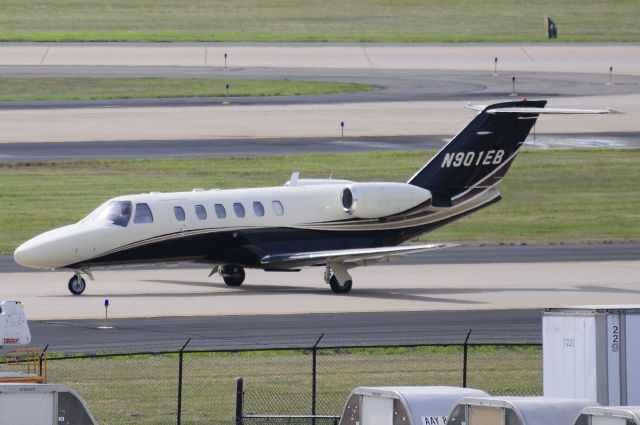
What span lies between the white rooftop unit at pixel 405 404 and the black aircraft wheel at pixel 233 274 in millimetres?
23148

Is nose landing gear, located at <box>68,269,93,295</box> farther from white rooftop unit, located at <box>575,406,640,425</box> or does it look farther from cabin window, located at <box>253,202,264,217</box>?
white rooftop unit, located at <box>575,406,640,425</box>

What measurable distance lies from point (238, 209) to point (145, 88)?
148ft

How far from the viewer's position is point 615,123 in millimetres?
72688

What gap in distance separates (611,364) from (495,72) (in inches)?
2793

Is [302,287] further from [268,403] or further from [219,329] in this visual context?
[268,403]

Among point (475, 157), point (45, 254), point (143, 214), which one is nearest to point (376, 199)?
point (475, 157)

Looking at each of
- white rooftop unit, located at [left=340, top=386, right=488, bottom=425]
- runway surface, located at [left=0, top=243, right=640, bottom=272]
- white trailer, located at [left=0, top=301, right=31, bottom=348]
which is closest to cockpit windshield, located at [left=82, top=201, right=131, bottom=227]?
runway surface, located at [left=0, top=243, right=640, bottom=272]

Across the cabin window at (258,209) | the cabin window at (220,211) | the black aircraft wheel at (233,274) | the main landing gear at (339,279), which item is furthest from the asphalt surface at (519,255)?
the main landing gear at (339,279)

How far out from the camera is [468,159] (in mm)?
41719

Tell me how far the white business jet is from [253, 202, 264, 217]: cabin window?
4 cm

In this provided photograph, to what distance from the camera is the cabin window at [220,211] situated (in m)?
39.3

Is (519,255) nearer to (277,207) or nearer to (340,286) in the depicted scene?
(340,286)

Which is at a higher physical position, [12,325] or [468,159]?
[468,159]

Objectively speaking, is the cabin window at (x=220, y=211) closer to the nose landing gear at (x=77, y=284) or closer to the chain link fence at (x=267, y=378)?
the nose landing gear at (x=77, y=284)
